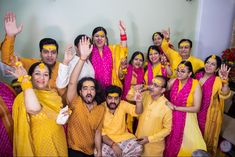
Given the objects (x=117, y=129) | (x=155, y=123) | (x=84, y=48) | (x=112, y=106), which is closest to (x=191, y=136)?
(x=155, y=123)

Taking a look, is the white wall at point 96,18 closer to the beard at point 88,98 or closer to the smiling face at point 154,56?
the smiling face at point 154,56

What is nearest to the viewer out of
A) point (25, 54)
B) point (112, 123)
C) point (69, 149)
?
point (69, 149)

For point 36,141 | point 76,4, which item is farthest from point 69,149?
point 76,4

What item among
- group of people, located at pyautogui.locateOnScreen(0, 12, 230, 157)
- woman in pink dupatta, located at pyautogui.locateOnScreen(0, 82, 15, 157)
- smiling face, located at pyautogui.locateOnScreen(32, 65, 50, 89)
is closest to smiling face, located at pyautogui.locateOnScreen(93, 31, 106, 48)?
group of people, located at pyautogui.locateOnScreen(0, 12, 230, 157)

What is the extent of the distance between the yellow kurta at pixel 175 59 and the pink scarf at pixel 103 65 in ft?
2.92

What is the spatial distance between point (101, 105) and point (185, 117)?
2.94 feet

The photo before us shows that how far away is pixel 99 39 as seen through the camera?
2.62 metres

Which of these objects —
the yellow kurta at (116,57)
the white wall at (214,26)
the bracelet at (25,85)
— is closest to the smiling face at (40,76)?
the bracelet at (25,85)

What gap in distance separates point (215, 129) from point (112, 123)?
129 cm

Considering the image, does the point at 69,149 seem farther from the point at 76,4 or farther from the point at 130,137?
the point at 76,4

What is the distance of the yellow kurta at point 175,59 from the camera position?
3025mm

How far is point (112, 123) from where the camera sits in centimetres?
234

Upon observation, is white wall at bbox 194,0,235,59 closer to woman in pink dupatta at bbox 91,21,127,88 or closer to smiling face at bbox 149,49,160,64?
smiling face at bbox 149,49,160,64

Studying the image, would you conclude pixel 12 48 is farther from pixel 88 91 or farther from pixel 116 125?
pixel 116 125
